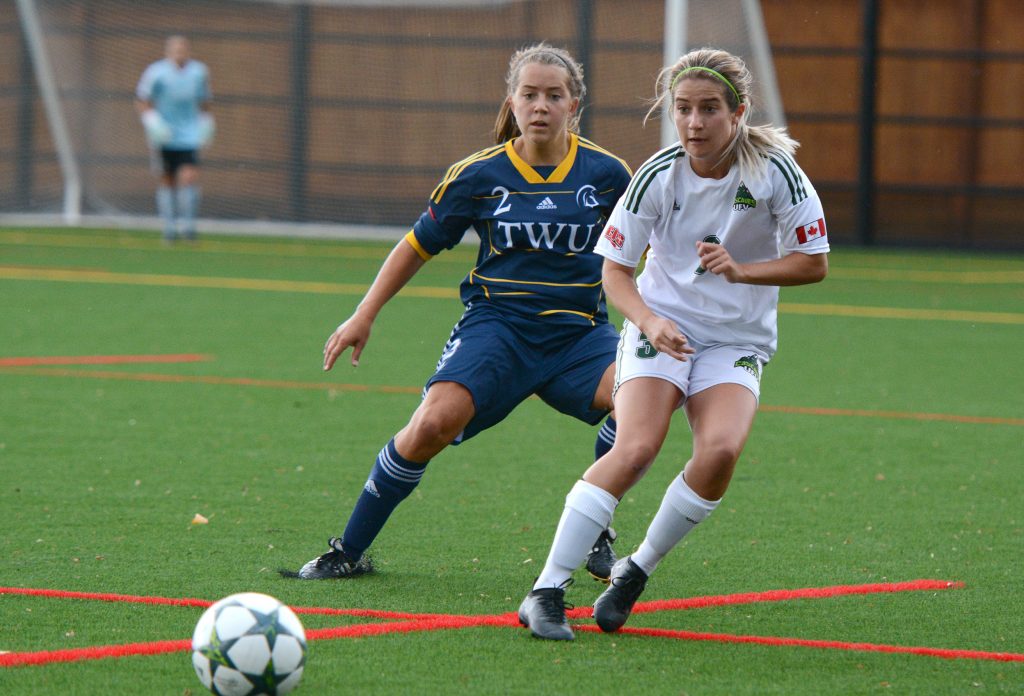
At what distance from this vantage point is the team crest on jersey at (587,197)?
4.72m

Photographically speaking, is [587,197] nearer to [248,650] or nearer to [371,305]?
[371,305]

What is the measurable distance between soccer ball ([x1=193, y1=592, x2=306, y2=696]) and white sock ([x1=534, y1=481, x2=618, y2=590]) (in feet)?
2.73

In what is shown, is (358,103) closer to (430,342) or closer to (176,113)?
(176,113)

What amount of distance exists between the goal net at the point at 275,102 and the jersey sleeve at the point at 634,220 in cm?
1533

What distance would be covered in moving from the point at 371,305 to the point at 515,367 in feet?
1.54

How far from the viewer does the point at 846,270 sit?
16.4 metres

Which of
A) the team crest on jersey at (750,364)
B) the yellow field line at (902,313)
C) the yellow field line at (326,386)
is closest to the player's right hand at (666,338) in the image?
the team crest on jersey at (750,364)

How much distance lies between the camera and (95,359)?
9.06 metres

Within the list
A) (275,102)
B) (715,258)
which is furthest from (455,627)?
(275,102)

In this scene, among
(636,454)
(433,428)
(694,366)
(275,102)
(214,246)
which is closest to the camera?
(636,454)

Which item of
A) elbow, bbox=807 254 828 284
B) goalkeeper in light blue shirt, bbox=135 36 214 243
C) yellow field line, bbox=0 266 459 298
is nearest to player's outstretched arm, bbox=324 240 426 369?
elbow, bbox=807 254 828 284

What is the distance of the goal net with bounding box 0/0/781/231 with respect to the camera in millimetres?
19672

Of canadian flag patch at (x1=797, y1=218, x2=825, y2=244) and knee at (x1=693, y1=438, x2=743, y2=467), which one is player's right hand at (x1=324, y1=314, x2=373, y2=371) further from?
canadian flag patch at (x1=797, y1=218, x2=825, y2=244)

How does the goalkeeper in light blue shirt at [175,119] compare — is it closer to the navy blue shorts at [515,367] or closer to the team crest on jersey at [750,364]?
the navy blue shorts at [515,367]
